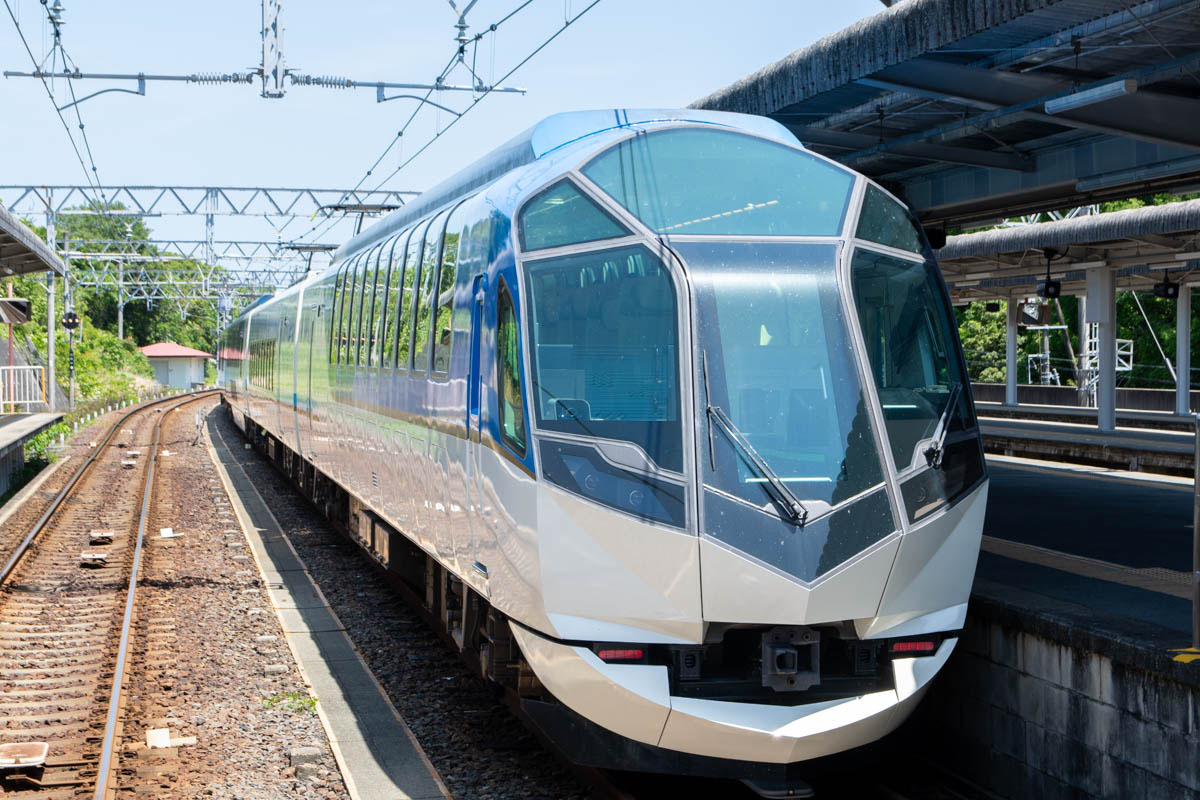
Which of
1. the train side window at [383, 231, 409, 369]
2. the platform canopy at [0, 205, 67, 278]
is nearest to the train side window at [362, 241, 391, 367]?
the train side window at [383, 231, 409, 369]

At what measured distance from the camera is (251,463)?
2717cm

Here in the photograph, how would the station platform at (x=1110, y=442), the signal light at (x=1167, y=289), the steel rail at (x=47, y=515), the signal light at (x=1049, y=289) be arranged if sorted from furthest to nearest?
the signal light at (x=1167, y=289) < the signal light at (x=1049, y=289) < the station platform at (x=1110, y=442) < the steel rail at (x=47, y=515)

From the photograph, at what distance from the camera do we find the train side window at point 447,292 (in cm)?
751

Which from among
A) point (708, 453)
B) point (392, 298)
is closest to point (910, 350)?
point (708, 453)

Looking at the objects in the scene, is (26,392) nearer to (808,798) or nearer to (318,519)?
(318,519)

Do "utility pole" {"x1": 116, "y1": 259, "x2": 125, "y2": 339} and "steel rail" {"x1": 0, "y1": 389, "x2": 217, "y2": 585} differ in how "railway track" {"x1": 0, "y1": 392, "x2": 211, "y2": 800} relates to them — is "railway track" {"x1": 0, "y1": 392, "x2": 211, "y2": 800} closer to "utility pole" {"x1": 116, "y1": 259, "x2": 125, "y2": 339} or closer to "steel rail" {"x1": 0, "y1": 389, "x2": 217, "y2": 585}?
"steel rail" {"x1": 0, "y1": 389, "x2": 217, "y2": 585}

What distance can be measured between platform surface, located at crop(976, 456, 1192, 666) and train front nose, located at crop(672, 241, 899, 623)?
145 cm

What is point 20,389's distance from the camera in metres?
29.0

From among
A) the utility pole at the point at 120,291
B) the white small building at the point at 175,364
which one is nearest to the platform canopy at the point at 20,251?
the utility pole at the point at 120,291

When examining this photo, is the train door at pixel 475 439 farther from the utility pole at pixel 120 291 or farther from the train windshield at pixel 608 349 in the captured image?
the utility pole at pixel 120 291

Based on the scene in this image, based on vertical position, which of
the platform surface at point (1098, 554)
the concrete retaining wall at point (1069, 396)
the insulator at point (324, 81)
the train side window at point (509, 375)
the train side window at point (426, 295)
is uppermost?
the insulator at point (324, 81)

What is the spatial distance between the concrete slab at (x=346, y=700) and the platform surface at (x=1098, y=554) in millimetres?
3302

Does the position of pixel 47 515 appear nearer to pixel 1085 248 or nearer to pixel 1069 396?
pixel 1085 248

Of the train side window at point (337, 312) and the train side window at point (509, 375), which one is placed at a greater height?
the train side window at point (337, 312)
